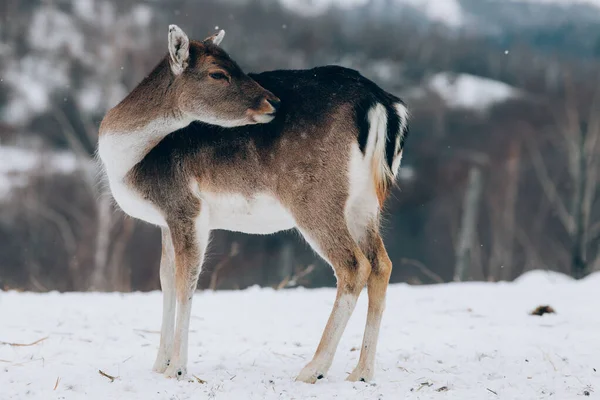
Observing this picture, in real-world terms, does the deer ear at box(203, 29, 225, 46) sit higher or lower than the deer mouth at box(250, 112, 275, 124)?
higher

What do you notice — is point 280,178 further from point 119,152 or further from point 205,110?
point 119,152

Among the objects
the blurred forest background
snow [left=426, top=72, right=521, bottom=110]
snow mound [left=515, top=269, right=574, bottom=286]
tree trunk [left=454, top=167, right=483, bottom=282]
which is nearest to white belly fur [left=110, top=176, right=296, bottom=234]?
snow mound [left=515, top=269, right=574, bottom=286]

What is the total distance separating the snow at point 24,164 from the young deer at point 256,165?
21771 millimetres

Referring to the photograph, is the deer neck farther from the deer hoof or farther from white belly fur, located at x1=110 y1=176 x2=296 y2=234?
the deer hoof

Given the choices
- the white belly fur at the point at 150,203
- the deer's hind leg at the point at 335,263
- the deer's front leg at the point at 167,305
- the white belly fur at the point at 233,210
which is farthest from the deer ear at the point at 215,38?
the deer's hind leg at the point at 335,263

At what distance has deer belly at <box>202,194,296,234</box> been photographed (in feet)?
17.7

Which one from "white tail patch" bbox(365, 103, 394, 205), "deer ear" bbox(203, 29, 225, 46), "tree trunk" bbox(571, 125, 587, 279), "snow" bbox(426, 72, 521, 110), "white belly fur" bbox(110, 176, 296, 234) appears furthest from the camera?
"snow" bbox(426, 72, 521, 110)

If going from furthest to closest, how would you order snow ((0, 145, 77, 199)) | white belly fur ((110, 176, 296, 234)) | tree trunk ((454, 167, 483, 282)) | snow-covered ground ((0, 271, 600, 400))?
snow ((0, 145, 77, 199)) → tree trunk ((454, 167, 483, 282)) → white belly fur ((110, 176, 296, 234)) → snow-covered ground ((0, 271, 600, 400))

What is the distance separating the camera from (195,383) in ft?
16.6

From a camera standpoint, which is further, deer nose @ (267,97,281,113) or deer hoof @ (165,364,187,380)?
deer nose @ (267,97,281,113)

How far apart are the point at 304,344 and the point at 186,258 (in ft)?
5.99

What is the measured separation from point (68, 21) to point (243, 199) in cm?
2610

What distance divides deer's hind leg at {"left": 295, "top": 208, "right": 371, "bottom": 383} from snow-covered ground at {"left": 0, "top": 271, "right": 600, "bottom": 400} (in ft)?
0.69

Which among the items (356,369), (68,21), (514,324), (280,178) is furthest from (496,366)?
(68,21)
